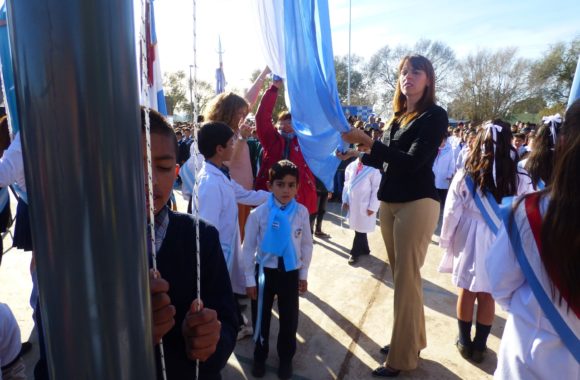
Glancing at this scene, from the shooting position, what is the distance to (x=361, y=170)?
17.1ft

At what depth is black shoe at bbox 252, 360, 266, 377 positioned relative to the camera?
105 inches

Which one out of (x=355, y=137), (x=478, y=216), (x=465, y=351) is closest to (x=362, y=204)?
(x=478, y=216)

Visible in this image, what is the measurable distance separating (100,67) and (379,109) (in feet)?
93.9

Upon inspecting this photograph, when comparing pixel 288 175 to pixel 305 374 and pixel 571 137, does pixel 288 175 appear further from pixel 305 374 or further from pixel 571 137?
pixel 571 137

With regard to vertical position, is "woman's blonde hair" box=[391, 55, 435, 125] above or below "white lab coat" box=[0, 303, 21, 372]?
above

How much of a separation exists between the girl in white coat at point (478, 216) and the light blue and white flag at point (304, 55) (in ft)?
4.35

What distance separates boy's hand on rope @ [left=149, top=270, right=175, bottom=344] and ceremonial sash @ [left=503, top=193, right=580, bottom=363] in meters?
1.22

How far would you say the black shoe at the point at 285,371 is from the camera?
2.64 meters

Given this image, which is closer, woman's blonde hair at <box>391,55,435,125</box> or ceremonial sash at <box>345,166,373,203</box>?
woman's blonde hair at <box>391,55,435,125</box>

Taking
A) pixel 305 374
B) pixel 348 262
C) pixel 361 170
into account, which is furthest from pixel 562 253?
pixel 361 170

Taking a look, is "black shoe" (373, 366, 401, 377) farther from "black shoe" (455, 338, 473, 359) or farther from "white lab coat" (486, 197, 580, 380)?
"white lab coat" (486, 197, 580, 380)

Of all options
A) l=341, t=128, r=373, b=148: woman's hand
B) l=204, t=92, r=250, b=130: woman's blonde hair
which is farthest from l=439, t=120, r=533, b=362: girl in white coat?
l=204, t=92, r=250, b=130: woman's blonde hair

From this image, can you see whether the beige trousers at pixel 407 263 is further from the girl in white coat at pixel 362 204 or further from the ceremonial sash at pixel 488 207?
the girl in white coat at pixel 362 204

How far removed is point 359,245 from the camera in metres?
5.00
